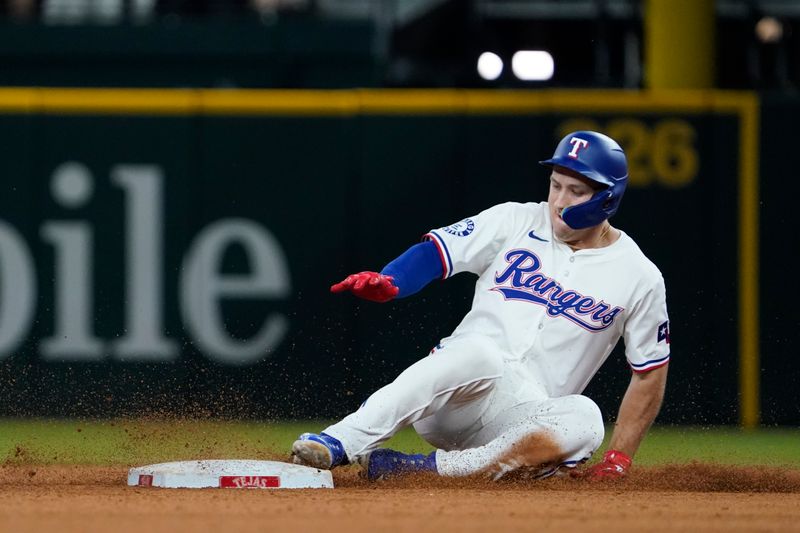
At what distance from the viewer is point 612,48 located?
1147 cm

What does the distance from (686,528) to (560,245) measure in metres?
1.58

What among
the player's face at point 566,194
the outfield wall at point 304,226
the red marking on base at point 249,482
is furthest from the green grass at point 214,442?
the player's face at point 566,194

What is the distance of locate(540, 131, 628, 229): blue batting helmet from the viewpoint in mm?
5266

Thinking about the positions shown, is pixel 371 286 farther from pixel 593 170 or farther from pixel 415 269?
pixel 593 170

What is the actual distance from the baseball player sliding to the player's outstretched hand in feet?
0.04

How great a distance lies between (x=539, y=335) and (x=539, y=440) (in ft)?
1.40

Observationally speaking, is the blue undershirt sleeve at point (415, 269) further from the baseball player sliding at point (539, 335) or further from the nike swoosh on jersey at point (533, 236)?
the nike swoosh on jersey at point (533, 236)

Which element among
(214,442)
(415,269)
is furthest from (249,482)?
(214,442)

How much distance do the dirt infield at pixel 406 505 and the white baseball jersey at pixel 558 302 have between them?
0.44 m

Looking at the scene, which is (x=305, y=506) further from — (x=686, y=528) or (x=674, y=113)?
(x=674, y=113)

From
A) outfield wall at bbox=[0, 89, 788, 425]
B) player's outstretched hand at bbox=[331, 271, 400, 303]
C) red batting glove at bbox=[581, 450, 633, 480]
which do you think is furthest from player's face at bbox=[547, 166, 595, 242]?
outfield wall at bbox=[0, 89, 788, 425]

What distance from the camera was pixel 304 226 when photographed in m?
8.44

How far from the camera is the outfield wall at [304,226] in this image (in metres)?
8.26

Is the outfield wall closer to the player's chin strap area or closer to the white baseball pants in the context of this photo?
the player's chin strap area
